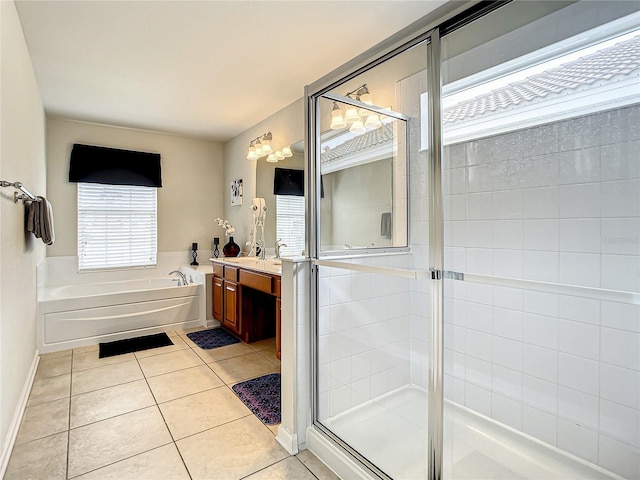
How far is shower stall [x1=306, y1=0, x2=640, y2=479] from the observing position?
1.35m

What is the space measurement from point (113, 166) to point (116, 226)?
737 mm

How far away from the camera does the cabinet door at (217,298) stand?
378 cm

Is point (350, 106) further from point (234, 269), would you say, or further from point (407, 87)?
point (234, 269)

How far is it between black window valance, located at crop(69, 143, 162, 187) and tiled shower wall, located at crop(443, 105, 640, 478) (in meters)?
3.98

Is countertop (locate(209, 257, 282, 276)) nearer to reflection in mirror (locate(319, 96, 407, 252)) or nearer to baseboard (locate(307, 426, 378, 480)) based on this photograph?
reflection in mirror (locate(319, 96, 407, 252))

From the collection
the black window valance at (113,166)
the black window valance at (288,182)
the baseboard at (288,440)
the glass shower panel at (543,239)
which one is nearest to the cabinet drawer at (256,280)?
the black window valance at (288,182)

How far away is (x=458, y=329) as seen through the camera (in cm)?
162

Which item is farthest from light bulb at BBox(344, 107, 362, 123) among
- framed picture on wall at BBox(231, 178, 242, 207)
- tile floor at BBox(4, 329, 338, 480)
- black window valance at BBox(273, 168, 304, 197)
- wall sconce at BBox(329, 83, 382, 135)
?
framed picture on wall at BBox(231, 178, 242, 207)

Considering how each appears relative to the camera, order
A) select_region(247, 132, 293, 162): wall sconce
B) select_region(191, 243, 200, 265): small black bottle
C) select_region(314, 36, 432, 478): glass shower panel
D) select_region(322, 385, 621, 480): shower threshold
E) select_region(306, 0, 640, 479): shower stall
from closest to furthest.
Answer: select_region(306, 0, 640, 479): shower stall
select_region(322, 385, 621, 480): shower threshold
select_region(314, 36, 432, 478): glass shower panel
select_region(247, 132, 293, 162): wall sconce
select_region(191, 243, 200, 265): small black bottle

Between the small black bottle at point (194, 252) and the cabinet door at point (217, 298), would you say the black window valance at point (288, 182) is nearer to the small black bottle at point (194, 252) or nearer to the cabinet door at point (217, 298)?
the cabinet door at point (217, 298)

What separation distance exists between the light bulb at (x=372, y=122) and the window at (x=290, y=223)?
132cm

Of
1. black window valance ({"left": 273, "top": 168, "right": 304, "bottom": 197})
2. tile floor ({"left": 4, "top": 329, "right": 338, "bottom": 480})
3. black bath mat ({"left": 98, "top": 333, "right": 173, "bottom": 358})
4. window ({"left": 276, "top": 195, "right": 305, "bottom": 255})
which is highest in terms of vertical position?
black window valance ({"left": 273, "top": 168, "right": 304, "bottom": 197})

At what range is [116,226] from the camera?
14.3 ft

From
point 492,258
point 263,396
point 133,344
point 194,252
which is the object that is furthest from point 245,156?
point 492,258
